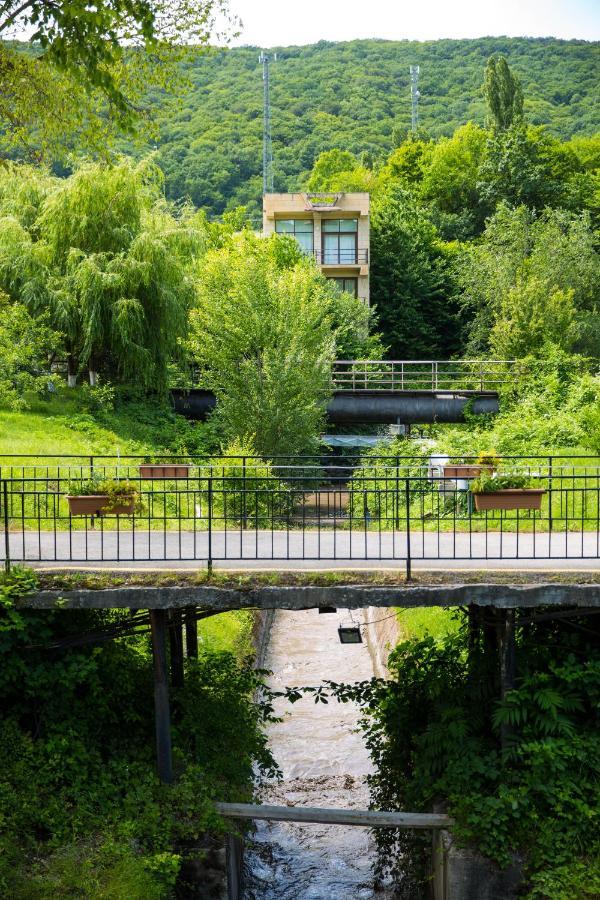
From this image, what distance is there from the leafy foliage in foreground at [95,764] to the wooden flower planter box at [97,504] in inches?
56.8

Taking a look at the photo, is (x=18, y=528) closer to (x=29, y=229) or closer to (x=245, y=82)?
(x=29, y=229)

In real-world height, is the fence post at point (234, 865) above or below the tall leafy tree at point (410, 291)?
below

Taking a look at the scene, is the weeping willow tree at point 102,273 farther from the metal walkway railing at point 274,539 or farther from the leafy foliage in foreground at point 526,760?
the leafy foliage in foreground at point 526,760

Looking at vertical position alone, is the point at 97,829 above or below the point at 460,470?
below

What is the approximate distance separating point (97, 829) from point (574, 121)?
89.1 meters

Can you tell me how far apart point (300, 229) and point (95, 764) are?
140 ft

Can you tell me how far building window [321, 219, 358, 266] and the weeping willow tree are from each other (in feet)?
66.3

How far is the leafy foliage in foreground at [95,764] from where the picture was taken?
11680 millimetres

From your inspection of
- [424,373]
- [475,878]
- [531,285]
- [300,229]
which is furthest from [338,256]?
[475,878]

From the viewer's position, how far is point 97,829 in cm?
1217

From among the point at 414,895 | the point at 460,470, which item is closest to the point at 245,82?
the point at 460,470

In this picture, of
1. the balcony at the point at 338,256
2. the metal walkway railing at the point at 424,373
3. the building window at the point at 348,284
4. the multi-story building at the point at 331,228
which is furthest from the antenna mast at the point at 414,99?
the metal walkway railing at the point at 424,373

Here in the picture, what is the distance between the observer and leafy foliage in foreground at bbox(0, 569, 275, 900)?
38.3ft

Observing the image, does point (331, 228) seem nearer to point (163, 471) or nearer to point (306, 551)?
point (163, 471)
